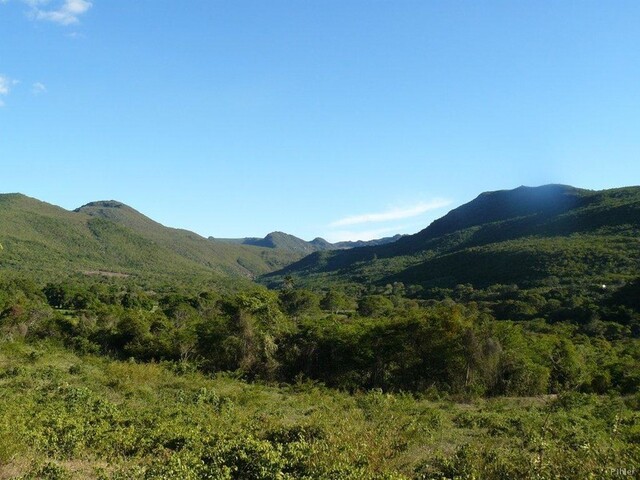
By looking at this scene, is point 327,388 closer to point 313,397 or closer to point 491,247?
point 313,397

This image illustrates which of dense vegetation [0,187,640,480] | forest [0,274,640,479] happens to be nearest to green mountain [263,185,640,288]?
dense vegetation [0,187,640,480]

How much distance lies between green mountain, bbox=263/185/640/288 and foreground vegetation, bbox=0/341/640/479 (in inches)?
2874

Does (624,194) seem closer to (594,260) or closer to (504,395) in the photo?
(594,260)

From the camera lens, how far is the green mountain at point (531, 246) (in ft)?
284

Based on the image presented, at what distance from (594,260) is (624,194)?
185ft

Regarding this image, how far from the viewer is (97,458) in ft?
30.6

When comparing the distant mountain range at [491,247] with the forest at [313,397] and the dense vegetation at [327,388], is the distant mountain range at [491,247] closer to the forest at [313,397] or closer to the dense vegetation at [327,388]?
the dense vegetation at [327,388]

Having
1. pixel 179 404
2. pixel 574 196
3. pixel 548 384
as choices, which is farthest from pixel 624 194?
pixel 179 404

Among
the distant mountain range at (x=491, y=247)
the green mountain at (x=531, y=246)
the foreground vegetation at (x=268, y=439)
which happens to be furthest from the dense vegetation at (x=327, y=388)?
the distant mountain range at (x=491, y=247)

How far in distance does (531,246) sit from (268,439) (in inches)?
4092

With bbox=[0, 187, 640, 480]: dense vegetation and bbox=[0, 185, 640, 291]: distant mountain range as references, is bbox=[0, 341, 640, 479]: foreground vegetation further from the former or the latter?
bbox=[0, 185, 640, 291]: distant mountain range

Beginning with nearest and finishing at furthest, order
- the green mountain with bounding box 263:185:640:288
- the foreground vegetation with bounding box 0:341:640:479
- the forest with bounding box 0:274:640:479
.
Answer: the foreground vegetation with bounding box 0:341:640:479 < the forest with bounding box 0:274:640:479 < the green mountain with bounding box 263:185:640:288

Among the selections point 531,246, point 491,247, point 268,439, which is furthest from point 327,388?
point 491,247

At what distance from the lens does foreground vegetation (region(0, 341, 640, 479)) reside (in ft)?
26.0
